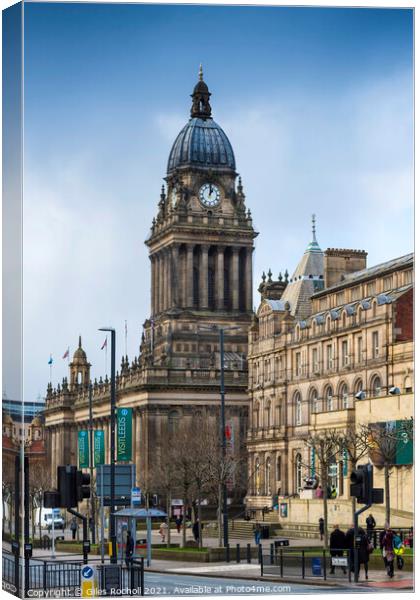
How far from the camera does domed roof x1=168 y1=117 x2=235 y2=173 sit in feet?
545

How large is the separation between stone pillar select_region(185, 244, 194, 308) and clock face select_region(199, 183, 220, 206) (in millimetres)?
6407

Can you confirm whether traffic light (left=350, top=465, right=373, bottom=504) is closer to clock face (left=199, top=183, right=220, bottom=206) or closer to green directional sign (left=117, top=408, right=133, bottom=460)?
green directional sign (left=117, top=408, right=133, bottom=460)

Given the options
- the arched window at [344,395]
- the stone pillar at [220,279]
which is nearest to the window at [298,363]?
the arched window at [344,395]

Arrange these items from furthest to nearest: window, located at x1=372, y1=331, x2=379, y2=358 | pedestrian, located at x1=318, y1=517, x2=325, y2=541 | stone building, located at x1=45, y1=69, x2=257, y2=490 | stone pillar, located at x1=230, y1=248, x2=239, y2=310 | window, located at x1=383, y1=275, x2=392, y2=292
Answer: stone pillar, located at x1=230, y1=248, x2=239, y2=310, stone building, located at x1=45, y1=69, x2=257, y2=490, window, located at x1=383, y1=275, x2=392, y2=292, window, located at x1=372, y1=331, x2=379, y2=358, pedestrian, located at x1=318, y1=517, x2=325, y2=541

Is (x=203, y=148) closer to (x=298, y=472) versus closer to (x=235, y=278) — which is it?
(x=235, y=278)

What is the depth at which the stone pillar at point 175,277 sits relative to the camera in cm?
16162

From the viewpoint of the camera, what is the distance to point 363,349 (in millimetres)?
100000

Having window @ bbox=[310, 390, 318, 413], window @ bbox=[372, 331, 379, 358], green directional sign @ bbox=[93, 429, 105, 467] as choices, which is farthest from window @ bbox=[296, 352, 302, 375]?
green directional sign @ bbox=[93, 429, 105, 467]

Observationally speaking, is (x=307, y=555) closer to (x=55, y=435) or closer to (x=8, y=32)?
(x=8, y=32)

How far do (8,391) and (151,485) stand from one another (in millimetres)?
86849

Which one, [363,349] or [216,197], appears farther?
[216,197]

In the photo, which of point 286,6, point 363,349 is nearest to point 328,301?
point 363,349

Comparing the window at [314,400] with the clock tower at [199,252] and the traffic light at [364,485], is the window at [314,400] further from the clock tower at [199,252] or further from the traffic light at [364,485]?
the traffic light at [364,485]

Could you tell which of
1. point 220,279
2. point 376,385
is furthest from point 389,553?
point 220,279
